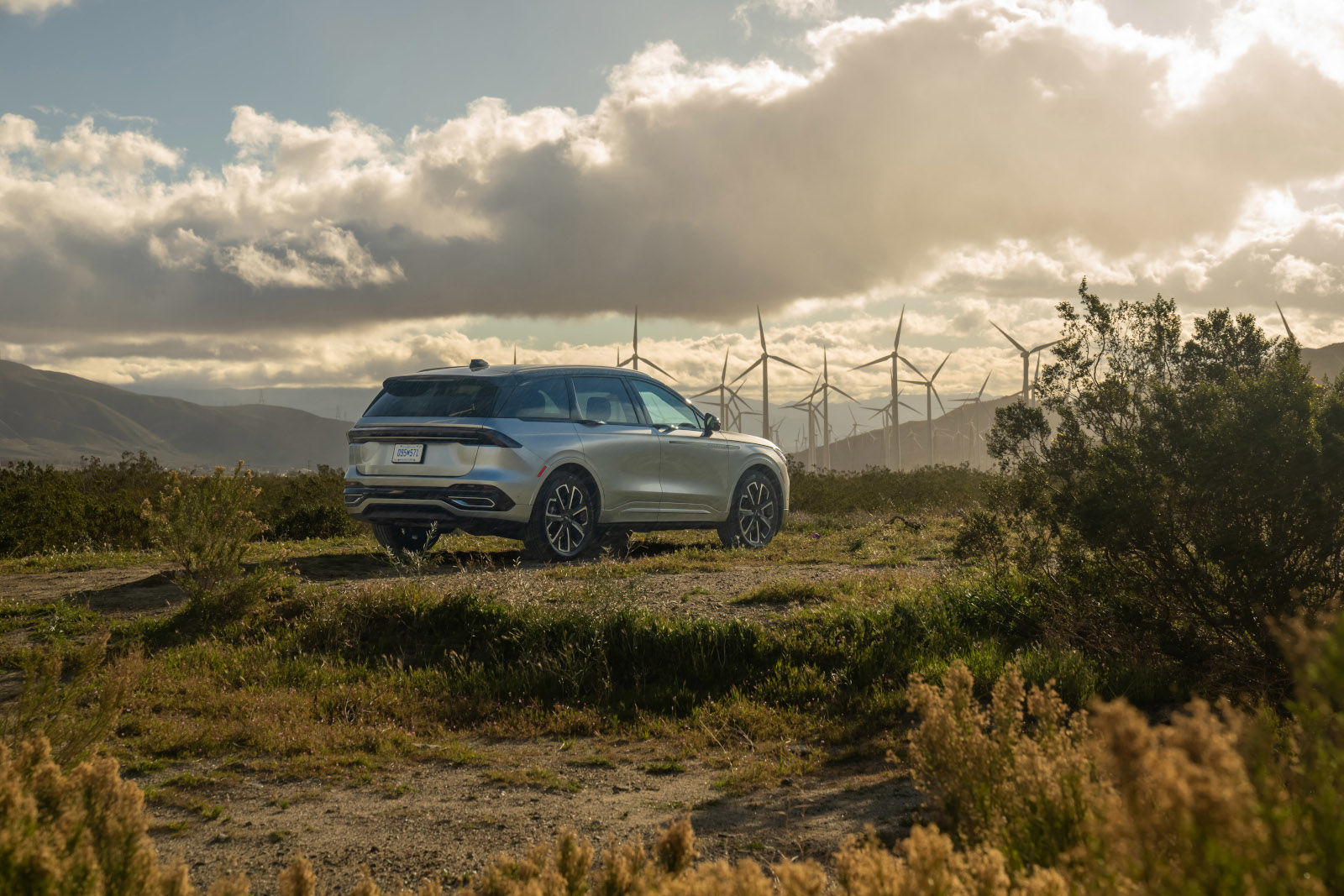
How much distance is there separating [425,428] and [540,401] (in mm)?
1211

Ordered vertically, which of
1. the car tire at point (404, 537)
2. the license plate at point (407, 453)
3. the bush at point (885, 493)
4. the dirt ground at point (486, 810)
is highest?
the license plate at point (407, 453)

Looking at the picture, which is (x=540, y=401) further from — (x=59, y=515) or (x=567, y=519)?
(x=59, y=515)

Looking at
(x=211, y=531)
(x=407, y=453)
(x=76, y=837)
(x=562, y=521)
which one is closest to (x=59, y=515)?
(x=211, y=531)

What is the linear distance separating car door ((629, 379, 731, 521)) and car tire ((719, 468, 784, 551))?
285 mm

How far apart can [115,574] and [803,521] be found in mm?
9660

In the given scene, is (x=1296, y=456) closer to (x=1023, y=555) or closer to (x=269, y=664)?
(x=1023, y=555)

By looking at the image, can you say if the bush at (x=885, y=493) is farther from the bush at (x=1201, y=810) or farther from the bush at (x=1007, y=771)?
the bush at (x=1201, y=810)

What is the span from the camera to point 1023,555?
6.03 meters

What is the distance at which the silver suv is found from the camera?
865cm

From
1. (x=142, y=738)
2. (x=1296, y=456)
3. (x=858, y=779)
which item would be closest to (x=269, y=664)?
(x=142, y=738)

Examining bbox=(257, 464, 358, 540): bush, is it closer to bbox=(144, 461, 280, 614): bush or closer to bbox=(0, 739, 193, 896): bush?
bbox=(144, 461, 280, 614): bush

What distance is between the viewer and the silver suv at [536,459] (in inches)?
340

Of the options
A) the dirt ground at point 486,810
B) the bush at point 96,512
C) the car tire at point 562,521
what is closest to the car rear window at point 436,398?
the car tire at point 562,521

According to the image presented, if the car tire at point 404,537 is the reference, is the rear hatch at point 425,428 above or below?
above
